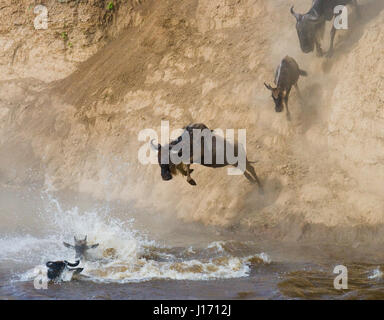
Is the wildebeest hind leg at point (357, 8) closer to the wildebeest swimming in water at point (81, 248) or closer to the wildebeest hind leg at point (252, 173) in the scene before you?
the wildebeest hind leg at point (252, 173)

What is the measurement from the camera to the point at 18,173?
61.2 feet

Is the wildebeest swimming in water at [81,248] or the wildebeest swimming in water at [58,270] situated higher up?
the wildebeest swimming in water at [81,248]

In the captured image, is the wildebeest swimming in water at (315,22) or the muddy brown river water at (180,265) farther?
the wildebeest swimming in water at (315,22)

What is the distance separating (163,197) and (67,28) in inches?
415

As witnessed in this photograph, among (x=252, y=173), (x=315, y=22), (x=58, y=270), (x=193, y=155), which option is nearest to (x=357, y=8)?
(x=315, y=22)

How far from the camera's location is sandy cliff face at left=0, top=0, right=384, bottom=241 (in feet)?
36.8

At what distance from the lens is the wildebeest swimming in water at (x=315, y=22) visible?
12.9 meters

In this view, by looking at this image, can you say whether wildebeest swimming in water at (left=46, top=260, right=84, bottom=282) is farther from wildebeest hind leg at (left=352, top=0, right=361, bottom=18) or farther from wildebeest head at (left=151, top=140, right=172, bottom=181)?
wildebeest hind leg at (left=352, top=0, right=361, bottom=18)

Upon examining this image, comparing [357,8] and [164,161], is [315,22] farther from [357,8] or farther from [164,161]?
[164,161]

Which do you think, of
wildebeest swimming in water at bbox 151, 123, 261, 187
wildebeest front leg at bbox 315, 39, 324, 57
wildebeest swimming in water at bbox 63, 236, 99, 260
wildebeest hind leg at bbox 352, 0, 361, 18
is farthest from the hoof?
wildebeest swimming in water at bbox 63, 236, 99, 260

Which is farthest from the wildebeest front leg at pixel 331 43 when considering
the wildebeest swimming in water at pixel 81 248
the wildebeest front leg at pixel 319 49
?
the wildebeest swimming in water at pixel 81 248

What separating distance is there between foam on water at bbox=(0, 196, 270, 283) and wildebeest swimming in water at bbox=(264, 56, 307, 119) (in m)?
3.77

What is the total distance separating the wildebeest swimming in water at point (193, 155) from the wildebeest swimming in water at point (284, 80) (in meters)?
1.42

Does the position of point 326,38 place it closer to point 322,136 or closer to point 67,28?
point 322,136
